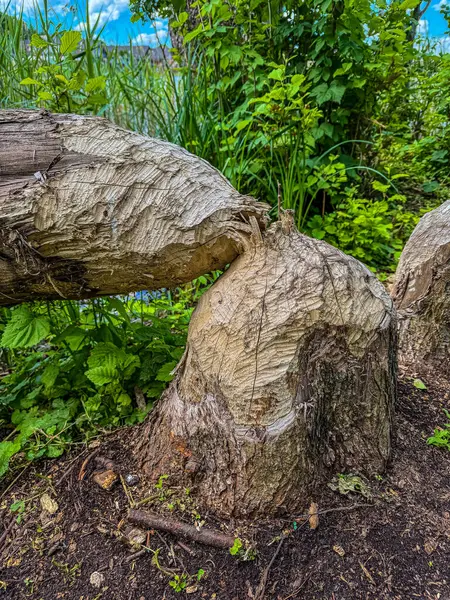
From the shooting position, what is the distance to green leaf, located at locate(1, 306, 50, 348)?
1195 mm

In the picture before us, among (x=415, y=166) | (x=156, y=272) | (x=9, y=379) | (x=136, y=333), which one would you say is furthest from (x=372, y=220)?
(x=9, y=379)

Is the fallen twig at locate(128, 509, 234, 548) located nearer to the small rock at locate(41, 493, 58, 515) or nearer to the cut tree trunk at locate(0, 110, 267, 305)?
the small rock at locate(41, 493, 58, 515)

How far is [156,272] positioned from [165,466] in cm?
57

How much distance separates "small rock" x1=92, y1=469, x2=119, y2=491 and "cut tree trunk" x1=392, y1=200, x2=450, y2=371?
1298mm

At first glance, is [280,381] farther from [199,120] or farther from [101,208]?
[199,120]

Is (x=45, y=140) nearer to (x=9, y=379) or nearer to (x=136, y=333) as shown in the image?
(x=136, y=333)

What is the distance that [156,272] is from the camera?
1.11 meters

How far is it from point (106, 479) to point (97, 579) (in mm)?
261

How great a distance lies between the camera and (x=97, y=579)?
3.25 ft

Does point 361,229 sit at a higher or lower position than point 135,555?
higher

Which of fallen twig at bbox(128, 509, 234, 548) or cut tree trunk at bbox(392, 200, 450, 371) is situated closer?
fallen twig at bbox(128, 509, 234, 548)

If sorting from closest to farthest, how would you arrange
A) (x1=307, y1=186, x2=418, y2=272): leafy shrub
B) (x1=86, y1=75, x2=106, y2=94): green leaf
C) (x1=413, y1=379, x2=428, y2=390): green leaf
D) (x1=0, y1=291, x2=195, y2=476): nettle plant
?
(x1=0, y1=291, x2=195, y2=476): nettle plant, (x1=86, y1=75, x2=106, y2=94): green leaf, (x1=413, y1=379, x2=428, y2=390): green leaf, (x1=307, y1=186, x2=418, y2=272): leafy shrub

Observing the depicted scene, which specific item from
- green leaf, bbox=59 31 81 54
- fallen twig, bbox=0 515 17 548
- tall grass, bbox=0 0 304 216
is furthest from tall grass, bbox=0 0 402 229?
fallen twig, bbox=0 515 17 548

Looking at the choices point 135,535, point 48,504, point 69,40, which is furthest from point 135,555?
point 69,40
